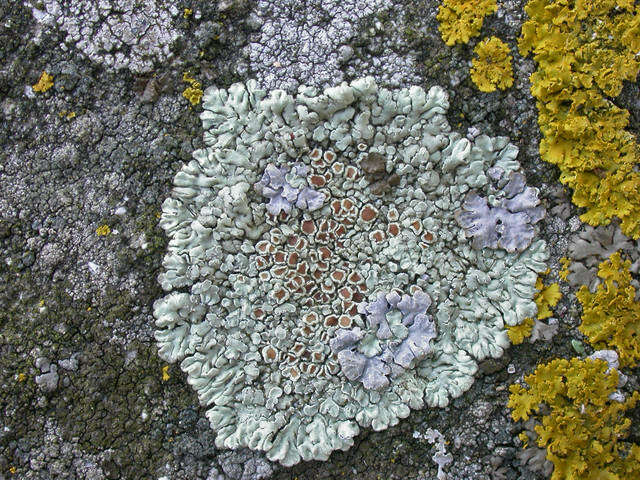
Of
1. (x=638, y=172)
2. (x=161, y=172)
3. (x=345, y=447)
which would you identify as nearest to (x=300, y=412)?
(x=345, y=447)

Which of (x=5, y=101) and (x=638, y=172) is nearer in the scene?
(x=638, y=172)

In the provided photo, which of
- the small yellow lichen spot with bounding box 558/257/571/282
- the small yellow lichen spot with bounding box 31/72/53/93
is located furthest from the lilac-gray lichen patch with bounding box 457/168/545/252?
the small yellow lichen spot with bounding box 31/72/53/93

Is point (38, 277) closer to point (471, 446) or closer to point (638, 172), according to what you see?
point (471, 446)

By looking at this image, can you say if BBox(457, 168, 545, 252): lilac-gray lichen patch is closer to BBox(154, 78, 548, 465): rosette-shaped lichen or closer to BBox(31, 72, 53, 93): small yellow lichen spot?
BBox(154, 78, 548, 465): rosette-shaped lichen

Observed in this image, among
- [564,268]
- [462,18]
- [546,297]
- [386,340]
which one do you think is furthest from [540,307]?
[462,18]

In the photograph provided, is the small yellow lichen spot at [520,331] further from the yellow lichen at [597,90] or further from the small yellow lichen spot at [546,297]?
the yellow lichen at [597,90]

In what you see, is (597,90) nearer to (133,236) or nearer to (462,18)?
(462,18)
